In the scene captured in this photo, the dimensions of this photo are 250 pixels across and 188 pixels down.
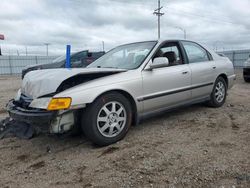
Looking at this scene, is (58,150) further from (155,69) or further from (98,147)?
(155,69)

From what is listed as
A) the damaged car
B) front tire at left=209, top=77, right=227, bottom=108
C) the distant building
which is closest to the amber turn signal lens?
the damaged car

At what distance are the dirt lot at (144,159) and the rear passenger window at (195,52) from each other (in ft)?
4.09

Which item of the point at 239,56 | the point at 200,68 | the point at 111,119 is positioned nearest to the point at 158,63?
the point at 111,119

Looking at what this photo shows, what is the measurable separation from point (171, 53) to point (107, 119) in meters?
1.84

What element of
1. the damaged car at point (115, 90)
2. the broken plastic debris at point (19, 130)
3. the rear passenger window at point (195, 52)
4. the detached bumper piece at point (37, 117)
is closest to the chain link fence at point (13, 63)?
the rear passenger window at point (195, 52)

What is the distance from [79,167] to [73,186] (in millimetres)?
393

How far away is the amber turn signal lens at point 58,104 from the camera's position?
2.93 m

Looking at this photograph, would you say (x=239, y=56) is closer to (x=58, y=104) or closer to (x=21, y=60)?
(x=21, y=60)

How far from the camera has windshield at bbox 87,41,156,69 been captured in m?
4.03

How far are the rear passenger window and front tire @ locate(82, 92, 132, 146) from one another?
6.04 feet

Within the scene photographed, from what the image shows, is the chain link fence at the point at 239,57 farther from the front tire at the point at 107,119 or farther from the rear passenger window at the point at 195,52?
the front tire at the point at 107,119

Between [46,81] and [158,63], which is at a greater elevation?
[158,63]

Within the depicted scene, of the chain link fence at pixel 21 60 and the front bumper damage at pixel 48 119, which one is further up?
the chain link fence at pixel 21 60

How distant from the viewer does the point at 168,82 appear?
406cm
